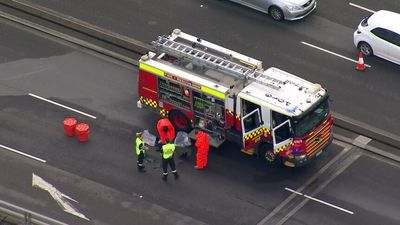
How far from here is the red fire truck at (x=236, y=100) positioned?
110 feet

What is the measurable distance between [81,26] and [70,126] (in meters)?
6.37

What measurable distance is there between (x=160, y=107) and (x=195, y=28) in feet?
19.7

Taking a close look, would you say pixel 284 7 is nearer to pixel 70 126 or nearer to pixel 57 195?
pixel 70 126

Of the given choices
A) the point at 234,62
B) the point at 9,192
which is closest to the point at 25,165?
the point at 9,192

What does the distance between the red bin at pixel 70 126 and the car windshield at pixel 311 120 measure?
7.47 m

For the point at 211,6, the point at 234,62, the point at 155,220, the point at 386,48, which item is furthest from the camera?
the point at 211,6

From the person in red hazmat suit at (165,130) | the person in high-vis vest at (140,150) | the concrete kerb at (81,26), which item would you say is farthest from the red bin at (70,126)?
the concrete kerb at (81,26)

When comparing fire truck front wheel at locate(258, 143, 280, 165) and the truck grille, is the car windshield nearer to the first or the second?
the truck grille

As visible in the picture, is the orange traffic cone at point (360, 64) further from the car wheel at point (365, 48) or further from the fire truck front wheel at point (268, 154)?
the fire truck front wheel at point (268, 154)

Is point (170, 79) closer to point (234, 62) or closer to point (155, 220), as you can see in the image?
point (234, 62)

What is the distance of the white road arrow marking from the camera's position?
32938 millimetres

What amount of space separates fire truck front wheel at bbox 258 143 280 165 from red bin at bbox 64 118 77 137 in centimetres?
619

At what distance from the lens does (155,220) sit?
107 ft

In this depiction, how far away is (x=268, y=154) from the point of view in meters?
34.2
